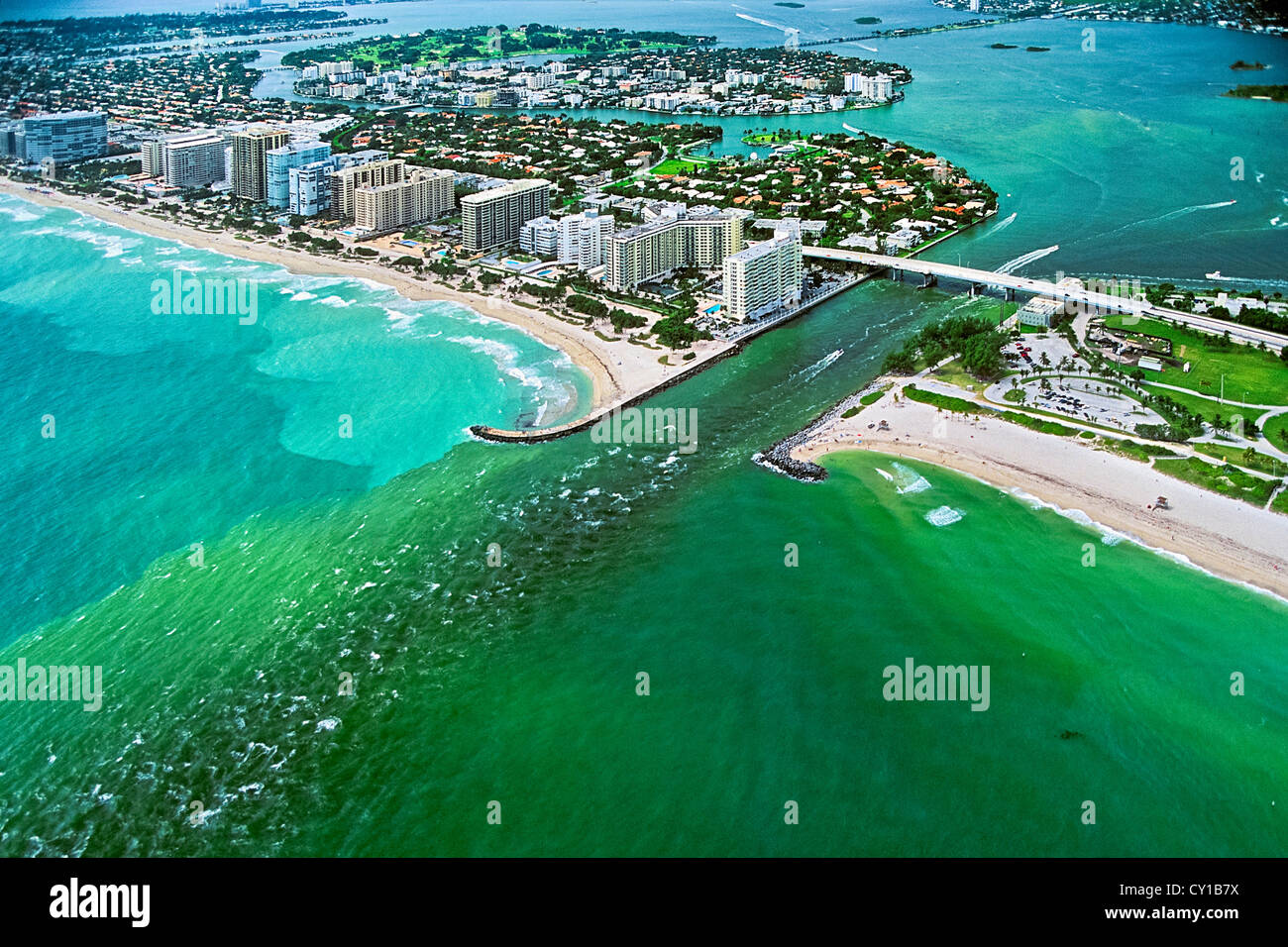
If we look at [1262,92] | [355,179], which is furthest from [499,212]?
[1262,92]

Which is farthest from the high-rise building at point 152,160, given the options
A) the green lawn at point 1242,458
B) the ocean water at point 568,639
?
the green lawn at point 1242,458

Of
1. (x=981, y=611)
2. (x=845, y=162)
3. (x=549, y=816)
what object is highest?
(x=845, y=162)

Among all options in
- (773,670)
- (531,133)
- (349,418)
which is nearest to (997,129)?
(531,133)

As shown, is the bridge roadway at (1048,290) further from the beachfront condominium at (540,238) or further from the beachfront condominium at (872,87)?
the beachfront condominium at (872,87)

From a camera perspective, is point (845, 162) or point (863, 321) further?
point (845, 162)

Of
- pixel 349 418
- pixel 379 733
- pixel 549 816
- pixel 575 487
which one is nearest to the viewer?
pixel 549 816

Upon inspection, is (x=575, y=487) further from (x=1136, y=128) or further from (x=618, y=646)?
(x=1136, y=128)

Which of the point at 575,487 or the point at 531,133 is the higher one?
the point at 531,133
